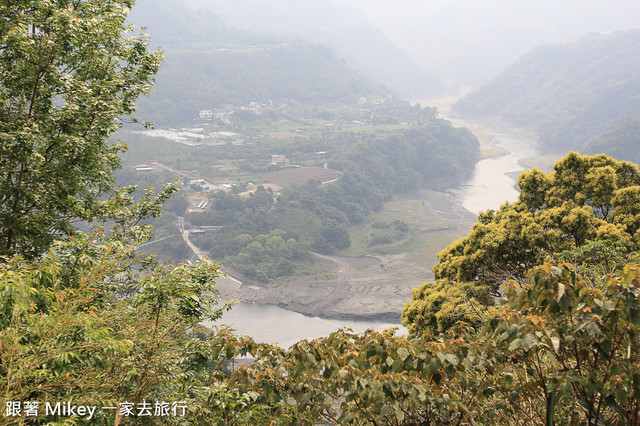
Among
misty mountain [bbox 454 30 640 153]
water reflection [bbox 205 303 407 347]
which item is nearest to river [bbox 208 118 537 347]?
water reflection [bbox 205 303 407 347]

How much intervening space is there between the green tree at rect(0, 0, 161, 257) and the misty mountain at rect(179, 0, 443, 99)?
323ft

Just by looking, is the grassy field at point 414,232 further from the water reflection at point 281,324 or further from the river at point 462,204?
the water reflection at point 281,324

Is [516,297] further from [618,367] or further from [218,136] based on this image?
[218,136]

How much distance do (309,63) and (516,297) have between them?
8751cm

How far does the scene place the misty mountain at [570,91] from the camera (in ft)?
193

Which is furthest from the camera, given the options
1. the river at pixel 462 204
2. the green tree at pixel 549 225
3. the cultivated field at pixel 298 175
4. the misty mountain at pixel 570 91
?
the misty mountain at pixel 570 91

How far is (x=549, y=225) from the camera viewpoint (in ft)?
26.2

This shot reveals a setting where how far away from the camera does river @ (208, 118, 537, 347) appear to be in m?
21.5

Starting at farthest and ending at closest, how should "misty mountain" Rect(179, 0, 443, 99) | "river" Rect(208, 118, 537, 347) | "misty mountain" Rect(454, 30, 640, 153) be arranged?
Answer: "misty mountain" Rect(179, 0, 443, 99) → "misty mountain" Rect(454, 30, 640, 153) → "river" Rect(208, 118, 537, 347)

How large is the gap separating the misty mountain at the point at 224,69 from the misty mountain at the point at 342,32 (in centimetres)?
1912

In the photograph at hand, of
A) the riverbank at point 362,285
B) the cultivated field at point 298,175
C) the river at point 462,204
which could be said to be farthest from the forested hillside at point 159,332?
the cultivated field at point 298,175

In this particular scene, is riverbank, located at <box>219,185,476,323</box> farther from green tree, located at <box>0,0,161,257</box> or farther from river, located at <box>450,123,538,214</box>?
green tree, located at <box>0,0,161,257</box>

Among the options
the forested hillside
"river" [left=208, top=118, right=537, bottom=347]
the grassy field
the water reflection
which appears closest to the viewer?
the forested hillside

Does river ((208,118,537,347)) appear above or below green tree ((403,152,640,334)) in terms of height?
below
